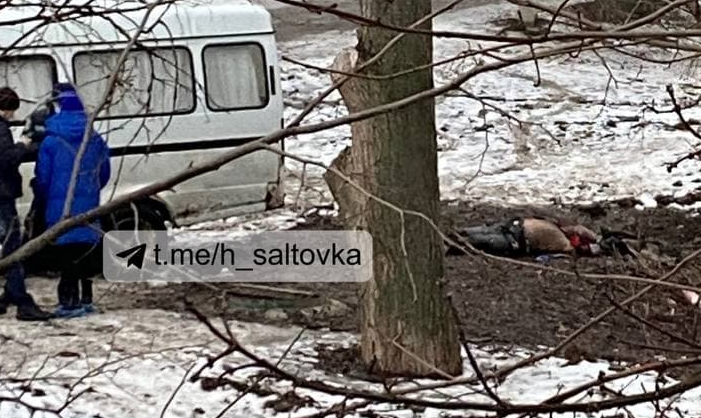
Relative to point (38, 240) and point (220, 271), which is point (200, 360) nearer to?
point (220, 271)

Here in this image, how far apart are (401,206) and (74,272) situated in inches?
101

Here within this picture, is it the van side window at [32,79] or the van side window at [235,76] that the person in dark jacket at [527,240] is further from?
the van side window at [32,79]

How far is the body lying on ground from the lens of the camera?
9.87 metres

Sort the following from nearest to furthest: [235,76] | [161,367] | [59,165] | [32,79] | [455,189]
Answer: [161,367] < [59,165] < [32,79] < [235,76] < [455,189]

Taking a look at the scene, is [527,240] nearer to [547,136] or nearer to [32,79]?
[32,79]

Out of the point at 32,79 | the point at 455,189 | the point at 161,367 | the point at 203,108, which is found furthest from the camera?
the point at 455,189

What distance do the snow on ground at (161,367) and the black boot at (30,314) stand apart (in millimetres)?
110

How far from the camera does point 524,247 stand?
32.5 feet

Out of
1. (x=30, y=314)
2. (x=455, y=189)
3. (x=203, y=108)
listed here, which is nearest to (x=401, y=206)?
(x=30, y=314)

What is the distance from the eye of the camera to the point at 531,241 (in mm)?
9938

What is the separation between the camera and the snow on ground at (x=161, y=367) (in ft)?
21.0

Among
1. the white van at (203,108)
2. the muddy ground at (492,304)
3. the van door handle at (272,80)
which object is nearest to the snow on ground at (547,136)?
the van door handle at (272,80)

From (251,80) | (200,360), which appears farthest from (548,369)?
(251,80)

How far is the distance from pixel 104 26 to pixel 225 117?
1169mm
